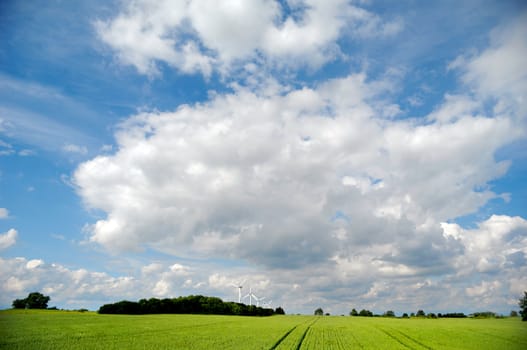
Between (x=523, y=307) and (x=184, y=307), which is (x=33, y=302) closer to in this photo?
(x=184, y=307)

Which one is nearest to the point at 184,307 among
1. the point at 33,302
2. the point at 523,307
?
the point at 33,302

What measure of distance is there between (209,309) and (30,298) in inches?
2497

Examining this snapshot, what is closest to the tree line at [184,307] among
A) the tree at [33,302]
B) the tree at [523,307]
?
the tree at [33,302]

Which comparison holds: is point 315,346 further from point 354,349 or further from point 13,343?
point 13,343

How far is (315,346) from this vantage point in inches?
1631

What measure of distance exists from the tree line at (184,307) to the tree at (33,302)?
39442mm

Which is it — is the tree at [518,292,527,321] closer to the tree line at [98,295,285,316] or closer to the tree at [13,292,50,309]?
the tree line at [98,295,285,316]

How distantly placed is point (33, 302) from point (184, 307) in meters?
51.8

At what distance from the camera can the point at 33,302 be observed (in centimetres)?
12988

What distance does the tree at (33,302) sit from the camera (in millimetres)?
125637

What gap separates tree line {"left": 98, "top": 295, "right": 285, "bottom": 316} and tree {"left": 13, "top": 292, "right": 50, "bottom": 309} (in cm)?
3944

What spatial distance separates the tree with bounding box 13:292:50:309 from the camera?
126 metres

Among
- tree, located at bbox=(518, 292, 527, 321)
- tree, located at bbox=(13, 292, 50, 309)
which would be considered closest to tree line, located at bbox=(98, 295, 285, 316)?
tree, located at bbox=(13, 292, 50, 309)

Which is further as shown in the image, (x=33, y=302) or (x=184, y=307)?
(x=184, y=307)
